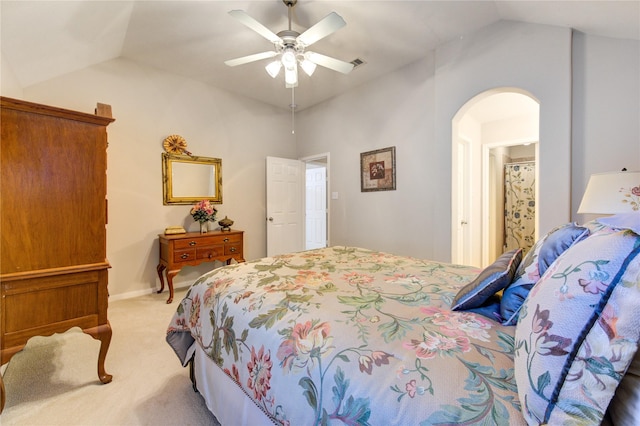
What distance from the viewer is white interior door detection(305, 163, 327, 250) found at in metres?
6.37

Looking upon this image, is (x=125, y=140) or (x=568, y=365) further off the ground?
(x=125, y=140)

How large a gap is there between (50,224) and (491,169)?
5613mm

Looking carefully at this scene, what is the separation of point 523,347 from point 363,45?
3.13 meters

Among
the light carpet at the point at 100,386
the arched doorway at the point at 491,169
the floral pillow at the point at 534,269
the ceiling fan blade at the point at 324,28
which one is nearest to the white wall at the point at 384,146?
the arched doorway at the point at 491,169

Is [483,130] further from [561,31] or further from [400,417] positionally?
[400,417]

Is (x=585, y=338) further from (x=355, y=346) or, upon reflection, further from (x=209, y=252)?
(x=209, y=252)

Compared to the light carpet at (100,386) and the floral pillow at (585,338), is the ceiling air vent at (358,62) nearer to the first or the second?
the floral pillow at (585,338)

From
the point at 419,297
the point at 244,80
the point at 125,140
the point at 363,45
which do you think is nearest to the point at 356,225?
the point at 363,45

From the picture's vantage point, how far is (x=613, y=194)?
1.68 m

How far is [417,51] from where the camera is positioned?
10.2 feet

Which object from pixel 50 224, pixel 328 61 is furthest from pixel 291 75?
pixel 50 224

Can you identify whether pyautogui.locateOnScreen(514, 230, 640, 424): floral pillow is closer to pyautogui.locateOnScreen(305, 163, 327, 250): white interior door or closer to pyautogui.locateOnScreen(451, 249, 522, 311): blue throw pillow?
pyautogui.locateOnScreen(451, 249, 522, 311): blue throw pillow

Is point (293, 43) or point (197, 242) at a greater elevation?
point (293, 43)

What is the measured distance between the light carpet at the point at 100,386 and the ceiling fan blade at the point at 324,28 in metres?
2.58
